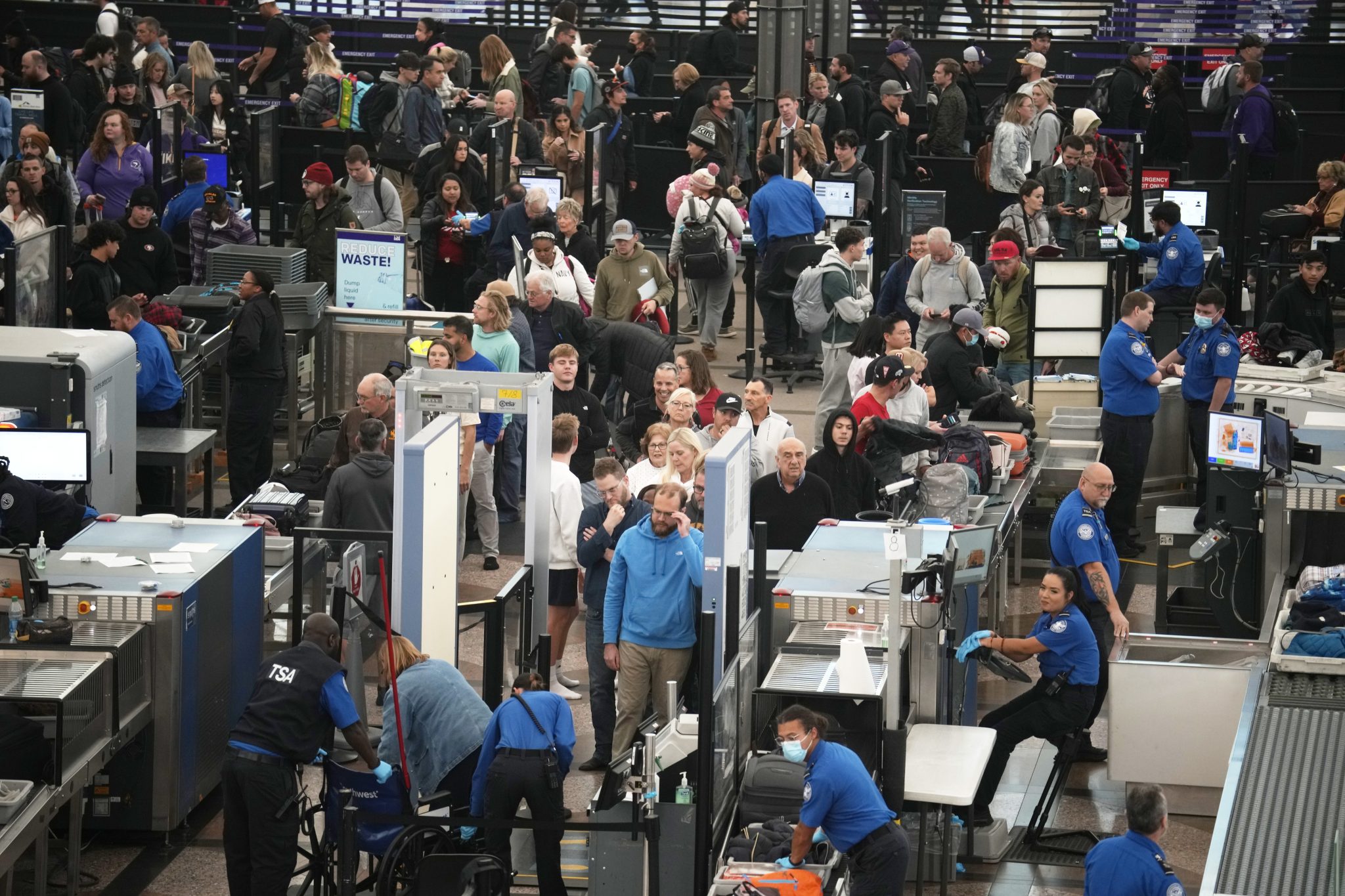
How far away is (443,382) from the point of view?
10062 mm

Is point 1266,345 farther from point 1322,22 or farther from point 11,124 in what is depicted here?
point 1322,22

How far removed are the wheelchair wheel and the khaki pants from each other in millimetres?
1535

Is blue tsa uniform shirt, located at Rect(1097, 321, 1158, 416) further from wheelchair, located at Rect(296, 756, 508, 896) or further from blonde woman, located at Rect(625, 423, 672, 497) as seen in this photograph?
wheelchair, located at Rect(296, 756, 508, 896)

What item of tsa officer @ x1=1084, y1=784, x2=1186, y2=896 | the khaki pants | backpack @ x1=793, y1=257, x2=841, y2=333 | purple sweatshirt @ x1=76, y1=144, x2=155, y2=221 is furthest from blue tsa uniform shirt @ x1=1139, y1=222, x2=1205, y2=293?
tsa officer @ x1=1084, y1=784, x2=1186, y2=896

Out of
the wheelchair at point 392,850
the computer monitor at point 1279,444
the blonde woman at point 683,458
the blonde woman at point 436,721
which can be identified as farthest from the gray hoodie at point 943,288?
the wheelchair at point 392,850

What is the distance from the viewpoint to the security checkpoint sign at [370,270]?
15977 millimetres

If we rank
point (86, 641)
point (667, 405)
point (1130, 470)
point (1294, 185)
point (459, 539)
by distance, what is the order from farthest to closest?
point (1294, 185), point (1130, 470), point (667, 405), point (459, 539), point (86, 641)

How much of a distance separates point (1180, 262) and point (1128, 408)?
3.79 metres

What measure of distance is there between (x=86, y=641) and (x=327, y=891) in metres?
1.67

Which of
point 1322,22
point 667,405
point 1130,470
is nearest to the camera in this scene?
point 667,405

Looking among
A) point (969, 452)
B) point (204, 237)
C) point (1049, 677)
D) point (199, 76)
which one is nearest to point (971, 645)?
point (1049, 677)

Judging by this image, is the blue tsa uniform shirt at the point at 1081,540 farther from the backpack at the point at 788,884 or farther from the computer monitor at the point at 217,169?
the computer monitor at the point at 217,169

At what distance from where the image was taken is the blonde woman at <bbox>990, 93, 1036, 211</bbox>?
20250 mm

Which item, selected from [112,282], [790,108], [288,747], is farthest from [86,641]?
[790,108]
